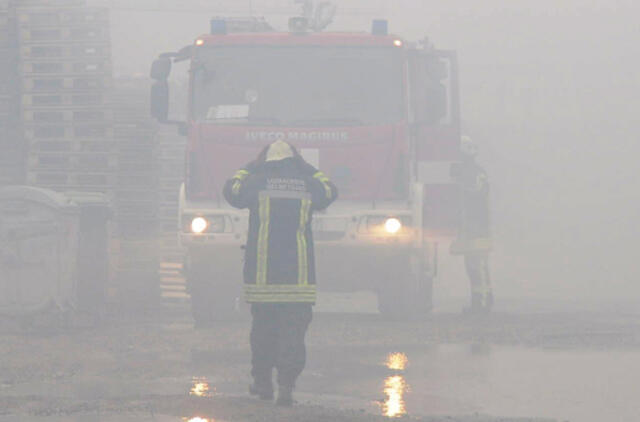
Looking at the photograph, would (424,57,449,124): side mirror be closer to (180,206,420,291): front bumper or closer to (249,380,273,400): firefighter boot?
(180,206,420,291): front bumper

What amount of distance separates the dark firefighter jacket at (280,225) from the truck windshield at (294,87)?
191 inches

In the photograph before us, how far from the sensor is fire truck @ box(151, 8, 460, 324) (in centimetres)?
1376

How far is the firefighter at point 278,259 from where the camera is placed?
8773 millimetres

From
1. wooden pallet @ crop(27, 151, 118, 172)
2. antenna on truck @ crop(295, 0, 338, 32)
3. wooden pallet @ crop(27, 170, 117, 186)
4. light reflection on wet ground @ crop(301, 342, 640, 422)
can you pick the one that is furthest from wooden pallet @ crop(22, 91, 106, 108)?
light reflection on wet ground @ crop(301, 342, 640, 422)

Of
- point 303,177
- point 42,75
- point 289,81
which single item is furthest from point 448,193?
point 303,177

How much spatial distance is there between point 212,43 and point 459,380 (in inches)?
211

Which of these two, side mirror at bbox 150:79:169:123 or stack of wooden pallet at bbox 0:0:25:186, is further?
stack of wooden pallet at bbox 0:0:25:186

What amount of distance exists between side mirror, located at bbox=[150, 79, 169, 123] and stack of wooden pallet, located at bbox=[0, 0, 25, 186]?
11.8ft

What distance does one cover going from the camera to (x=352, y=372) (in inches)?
407

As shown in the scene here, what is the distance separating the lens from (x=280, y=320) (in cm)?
882

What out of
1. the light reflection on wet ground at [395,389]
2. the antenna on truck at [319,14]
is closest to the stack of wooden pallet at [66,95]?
the antenna on truck at [319,14]

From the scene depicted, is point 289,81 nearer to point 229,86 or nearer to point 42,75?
point 229,86

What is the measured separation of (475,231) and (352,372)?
5.47m

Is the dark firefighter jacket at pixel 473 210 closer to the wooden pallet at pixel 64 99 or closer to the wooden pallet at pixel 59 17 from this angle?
the wooden pallet at pixel 64 99
